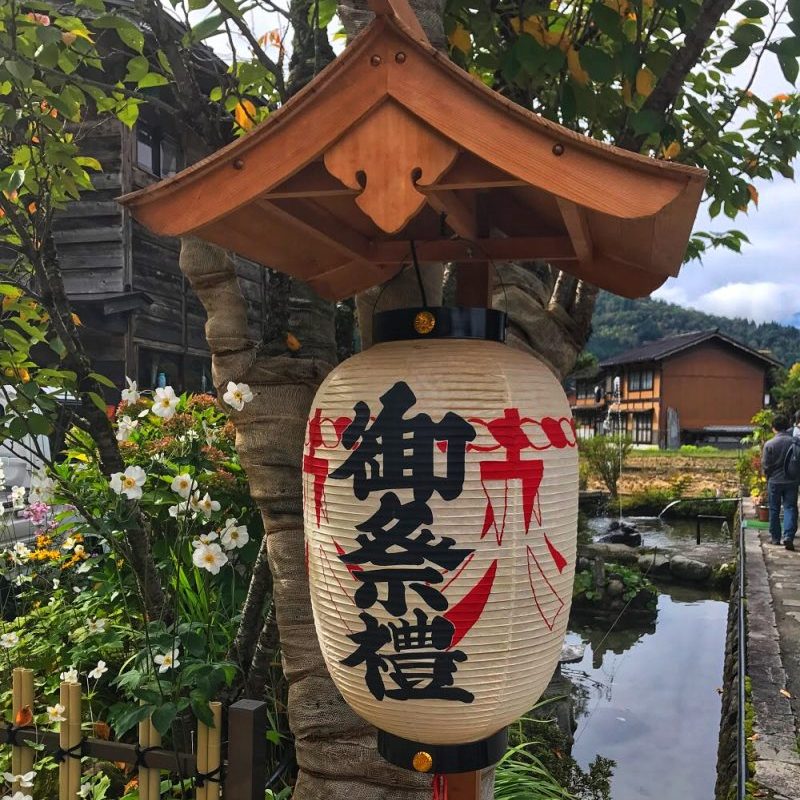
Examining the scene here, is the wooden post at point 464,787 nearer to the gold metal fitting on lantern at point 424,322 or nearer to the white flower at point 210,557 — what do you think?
the white flower at point 210,557

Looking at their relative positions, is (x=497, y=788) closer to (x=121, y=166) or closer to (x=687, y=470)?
(x=121, y=166)

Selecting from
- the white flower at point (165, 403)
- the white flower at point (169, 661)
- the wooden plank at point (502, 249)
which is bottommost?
the white flower at point (169, 661)

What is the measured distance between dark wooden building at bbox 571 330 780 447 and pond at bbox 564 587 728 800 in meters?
27.8

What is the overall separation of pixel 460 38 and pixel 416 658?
2.69 metres

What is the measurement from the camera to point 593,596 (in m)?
11.9

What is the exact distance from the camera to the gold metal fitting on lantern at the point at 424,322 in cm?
184

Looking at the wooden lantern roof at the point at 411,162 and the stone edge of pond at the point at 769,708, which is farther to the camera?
the stone edge of pond at the point at 769,708

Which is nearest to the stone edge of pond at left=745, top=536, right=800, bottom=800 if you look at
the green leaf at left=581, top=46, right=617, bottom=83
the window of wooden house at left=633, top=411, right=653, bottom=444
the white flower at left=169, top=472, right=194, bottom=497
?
the white flower at left=169, top=472, right=194, bottom=497

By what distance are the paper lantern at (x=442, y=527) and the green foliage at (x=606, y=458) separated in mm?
21696

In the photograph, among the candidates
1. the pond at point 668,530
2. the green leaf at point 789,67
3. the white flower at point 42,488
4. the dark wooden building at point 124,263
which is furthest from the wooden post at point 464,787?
the pond at point 668,530

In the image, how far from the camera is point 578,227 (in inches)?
69.0

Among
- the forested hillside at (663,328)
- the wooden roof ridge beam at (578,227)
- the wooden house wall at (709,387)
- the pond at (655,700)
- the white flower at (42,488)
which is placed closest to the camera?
the wooden roof ridge beam at (578,227)

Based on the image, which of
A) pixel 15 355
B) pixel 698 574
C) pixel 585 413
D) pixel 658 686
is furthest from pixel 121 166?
pixel 585 413

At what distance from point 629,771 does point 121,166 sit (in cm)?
1033
